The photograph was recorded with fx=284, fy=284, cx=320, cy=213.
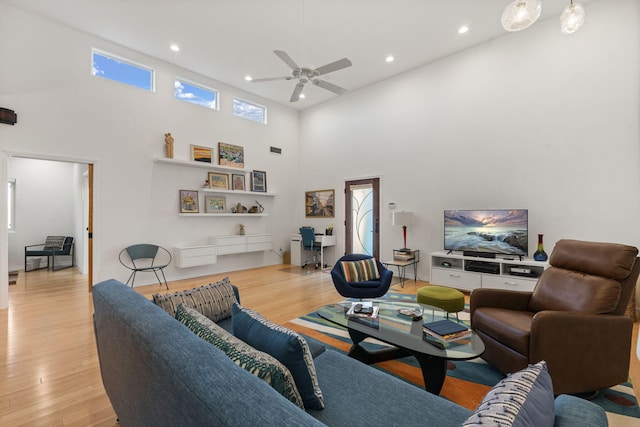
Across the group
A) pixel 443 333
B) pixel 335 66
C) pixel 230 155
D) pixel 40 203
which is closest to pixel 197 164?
pixel 230 155

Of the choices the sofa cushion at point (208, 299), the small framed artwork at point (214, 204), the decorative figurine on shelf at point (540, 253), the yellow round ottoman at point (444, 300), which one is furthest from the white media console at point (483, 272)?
the small framed artwork at point (214, 204)

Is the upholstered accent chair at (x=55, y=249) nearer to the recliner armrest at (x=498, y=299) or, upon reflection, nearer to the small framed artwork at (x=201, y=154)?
the small framed artwork at (x=201, y=154)

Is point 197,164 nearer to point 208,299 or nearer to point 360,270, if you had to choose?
point 360,270

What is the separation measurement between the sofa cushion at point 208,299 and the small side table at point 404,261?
3551 millimetres

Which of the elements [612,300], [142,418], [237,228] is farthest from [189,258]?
[612,300]

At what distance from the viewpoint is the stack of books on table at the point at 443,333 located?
6.35ft

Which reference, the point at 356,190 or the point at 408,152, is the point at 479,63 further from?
the point at 356,190

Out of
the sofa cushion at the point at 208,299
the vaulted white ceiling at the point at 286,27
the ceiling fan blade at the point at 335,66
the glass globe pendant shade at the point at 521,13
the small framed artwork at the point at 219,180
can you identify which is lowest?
the sofa cushion at the point at 208,299

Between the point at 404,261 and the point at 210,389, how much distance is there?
15.9 ft

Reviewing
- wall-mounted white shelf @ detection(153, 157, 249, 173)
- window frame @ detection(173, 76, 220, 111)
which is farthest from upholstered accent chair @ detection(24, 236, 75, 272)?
window frame @ detection(173, 76, 220, 111)

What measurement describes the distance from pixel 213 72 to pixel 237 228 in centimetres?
329

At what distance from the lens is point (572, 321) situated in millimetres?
1898

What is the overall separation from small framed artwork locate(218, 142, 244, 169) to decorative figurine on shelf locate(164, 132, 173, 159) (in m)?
0.99

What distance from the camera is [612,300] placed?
80.0 inches
